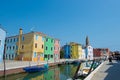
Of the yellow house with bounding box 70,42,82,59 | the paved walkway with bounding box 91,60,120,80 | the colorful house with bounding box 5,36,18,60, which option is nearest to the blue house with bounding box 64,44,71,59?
the yellow house with bounding box 70,42,82,59

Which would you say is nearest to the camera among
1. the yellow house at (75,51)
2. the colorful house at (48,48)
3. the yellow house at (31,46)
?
the yellow house at (31,46)

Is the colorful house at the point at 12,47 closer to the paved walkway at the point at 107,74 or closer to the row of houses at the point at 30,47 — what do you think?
the row of houses at the point at 30,47

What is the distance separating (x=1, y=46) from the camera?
35594 millimetres

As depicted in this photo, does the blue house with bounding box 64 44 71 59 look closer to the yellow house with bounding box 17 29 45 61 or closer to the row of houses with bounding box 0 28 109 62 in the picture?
the row of houses with bounding box 0 28 109 62

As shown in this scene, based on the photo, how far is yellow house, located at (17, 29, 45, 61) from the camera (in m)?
50.6

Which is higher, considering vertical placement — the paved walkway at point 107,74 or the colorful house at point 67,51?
the colorful house at point 67,51

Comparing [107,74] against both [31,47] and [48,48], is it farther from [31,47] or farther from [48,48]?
[48,48]

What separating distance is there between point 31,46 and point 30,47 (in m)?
0.46

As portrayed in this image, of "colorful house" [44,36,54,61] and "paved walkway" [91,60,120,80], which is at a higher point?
"colorful house" [44,36,54,61]

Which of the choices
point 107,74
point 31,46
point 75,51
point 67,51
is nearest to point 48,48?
point 31,46

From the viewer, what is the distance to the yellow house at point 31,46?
5059cm

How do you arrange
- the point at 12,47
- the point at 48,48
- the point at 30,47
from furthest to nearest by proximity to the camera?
the point at 48,48
the point at 12,47
the point at 30,47

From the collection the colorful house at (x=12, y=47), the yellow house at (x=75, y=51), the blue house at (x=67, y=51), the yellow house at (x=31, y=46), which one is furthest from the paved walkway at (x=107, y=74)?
the blue house at (x=67, y=51)

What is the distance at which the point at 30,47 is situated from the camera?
50812mm
